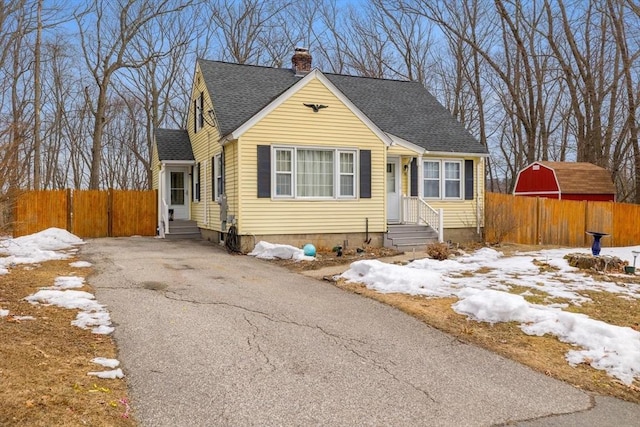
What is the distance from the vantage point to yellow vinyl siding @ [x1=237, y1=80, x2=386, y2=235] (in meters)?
14.0

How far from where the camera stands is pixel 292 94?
47.5 feet

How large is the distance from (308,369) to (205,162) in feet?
44.9

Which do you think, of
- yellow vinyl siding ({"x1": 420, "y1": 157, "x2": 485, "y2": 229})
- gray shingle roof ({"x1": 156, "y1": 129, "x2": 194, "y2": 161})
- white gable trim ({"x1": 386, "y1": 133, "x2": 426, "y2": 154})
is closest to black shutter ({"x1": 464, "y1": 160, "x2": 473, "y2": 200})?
yellow vinyl siding ({"x1": 420, "y1": 157, "x2": 485, "y2": 229})

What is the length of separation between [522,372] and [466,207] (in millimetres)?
13305

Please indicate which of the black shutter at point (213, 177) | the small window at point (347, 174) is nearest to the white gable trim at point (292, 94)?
the small window at point (347, 174)

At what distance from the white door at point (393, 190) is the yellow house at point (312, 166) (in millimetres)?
37

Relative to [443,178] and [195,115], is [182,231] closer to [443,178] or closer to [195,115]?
[195,115]

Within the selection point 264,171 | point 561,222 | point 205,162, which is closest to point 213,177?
point 205,162

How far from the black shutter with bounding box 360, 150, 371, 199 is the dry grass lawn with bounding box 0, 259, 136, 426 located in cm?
964

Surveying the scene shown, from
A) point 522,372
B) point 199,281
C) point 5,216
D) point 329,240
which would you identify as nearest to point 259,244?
point 329,240

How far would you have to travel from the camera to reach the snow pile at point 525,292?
5707 millimetres

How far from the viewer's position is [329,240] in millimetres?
14852

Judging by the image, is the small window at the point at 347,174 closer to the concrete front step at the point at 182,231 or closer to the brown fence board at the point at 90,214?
the concrete front step at the point at 182,231

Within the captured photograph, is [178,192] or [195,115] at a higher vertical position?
[195,115]
